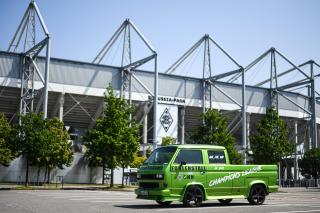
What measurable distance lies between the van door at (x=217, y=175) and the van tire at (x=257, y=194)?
3.36 feet

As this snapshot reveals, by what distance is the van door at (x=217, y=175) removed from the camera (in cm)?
1502

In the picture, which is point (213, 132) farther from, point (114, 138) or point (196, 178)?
point (196, 178)

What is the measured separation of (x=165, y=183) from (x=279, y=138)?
2794 centimetres

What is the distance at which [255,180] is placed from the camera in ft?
53.0

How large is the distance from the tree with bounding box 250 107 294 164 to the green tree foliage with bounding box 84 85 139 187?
11300 mm

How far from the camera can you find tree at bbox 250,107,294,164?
3884 cm

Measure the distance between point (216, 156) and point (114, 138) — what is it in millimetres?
20867

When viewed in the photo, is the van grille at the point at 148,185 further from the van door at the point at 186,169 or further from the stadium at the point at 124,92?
the stadium at the point at 124,92

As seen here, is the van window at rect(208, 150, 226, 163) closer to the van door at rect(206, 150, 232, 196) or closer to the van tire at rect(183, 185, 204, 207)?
the van door at rect(206, 150, 232, 196)

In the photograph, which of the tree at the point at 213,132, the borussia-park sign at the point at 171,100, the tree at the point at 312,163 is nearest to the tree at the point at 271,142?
the tree at the point at 213,132

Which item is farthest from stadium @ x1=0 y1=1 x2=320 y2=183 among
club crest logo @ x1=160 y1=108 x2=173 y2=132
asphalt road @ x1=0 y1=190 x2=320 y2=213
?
asphalt road @ x1=0 y1=190 x2=320 y2=213

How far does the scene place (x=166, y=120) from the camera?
5828cm

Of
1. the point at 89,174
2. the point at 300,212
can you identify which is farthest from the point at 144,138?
the point at 300,212

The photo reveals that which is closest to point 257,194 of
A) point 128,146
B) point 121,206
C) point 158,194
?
point 158,194
